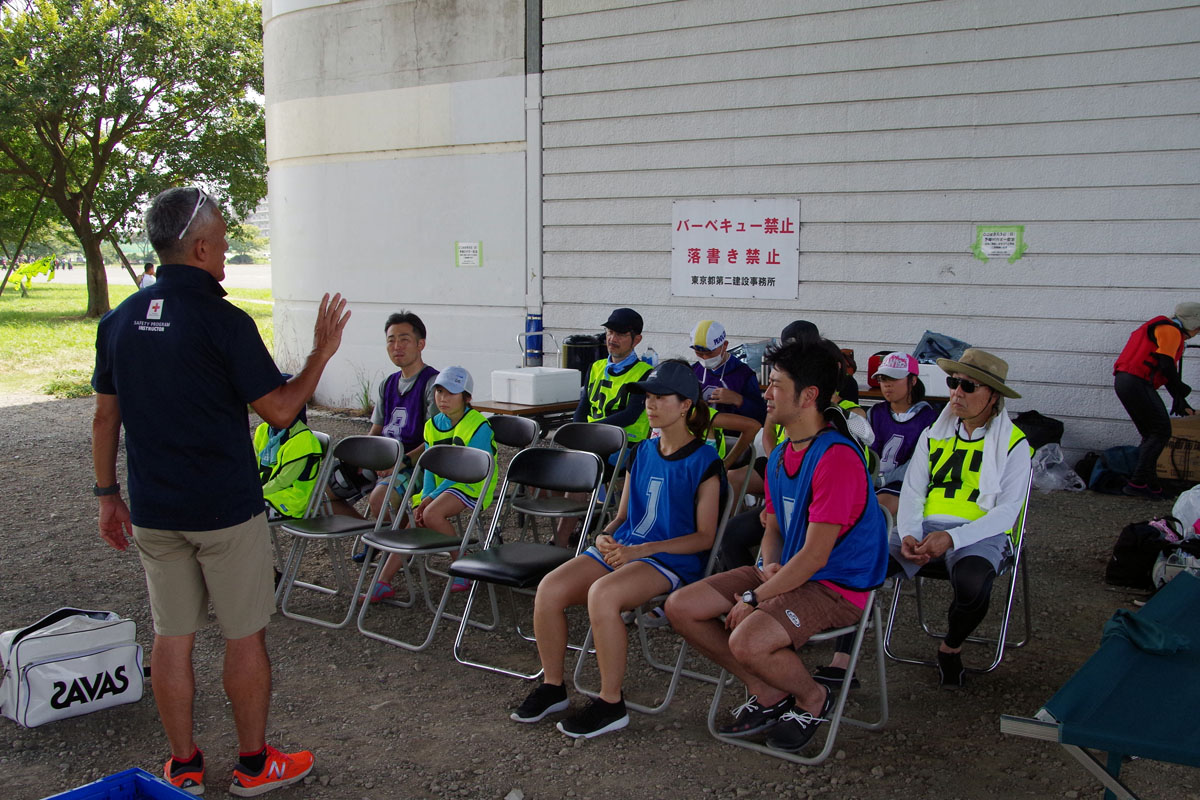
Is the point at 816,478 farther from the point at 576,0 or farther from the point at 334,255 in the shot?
the point at 334,255

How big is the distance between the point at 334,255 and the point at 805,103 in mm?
5559

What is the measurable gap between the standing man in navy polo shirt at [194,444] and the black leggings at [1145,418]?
592 cm

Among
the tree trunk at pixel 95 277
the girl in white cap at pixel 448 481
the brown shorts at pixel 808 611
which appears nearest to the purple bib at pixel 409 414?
the girl in white cap at pixel 448 481

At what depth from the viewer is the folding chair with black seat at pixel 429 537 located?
421cm

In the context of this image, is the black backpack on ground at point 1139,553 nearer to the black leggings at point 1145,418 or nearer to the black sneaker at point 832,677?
the black leggings at point 1145,418

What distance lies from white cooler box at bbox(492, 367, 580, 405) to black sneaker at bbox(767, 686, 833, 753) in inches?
135

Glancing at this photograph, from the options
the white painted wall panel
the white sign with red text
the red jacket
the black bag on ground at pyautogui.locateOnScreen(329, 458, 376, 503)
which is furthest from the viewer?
the white painted wall panel

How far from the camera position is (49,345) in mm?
18703

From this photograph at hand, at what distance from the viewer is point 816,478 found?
126 inches

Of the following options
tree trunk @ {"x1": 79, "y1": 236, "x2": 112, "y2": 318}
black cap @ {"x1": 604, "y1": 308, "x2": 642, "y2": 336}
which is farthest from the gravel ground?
tree trunk @ {"x1": 79, "y1": 236, "x2": 112, "y2": 318}

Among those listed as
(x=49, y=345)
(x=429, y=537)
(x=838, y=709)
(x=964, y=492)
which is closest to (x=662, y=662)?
(x=838, y=709)

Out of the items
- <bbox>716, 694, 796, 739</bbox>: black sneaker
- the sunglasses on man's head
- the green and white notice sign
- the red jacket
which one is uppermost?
the green and white notice sign

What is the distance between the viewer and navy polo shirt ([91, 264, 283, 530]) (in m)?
2.74

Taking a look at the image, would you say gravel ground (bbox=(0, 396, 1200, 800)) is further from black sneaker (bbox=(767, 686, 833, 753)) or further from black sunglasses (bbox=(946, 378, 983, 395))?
black sunglasses (bbox=(946, 378, 983, 395))
